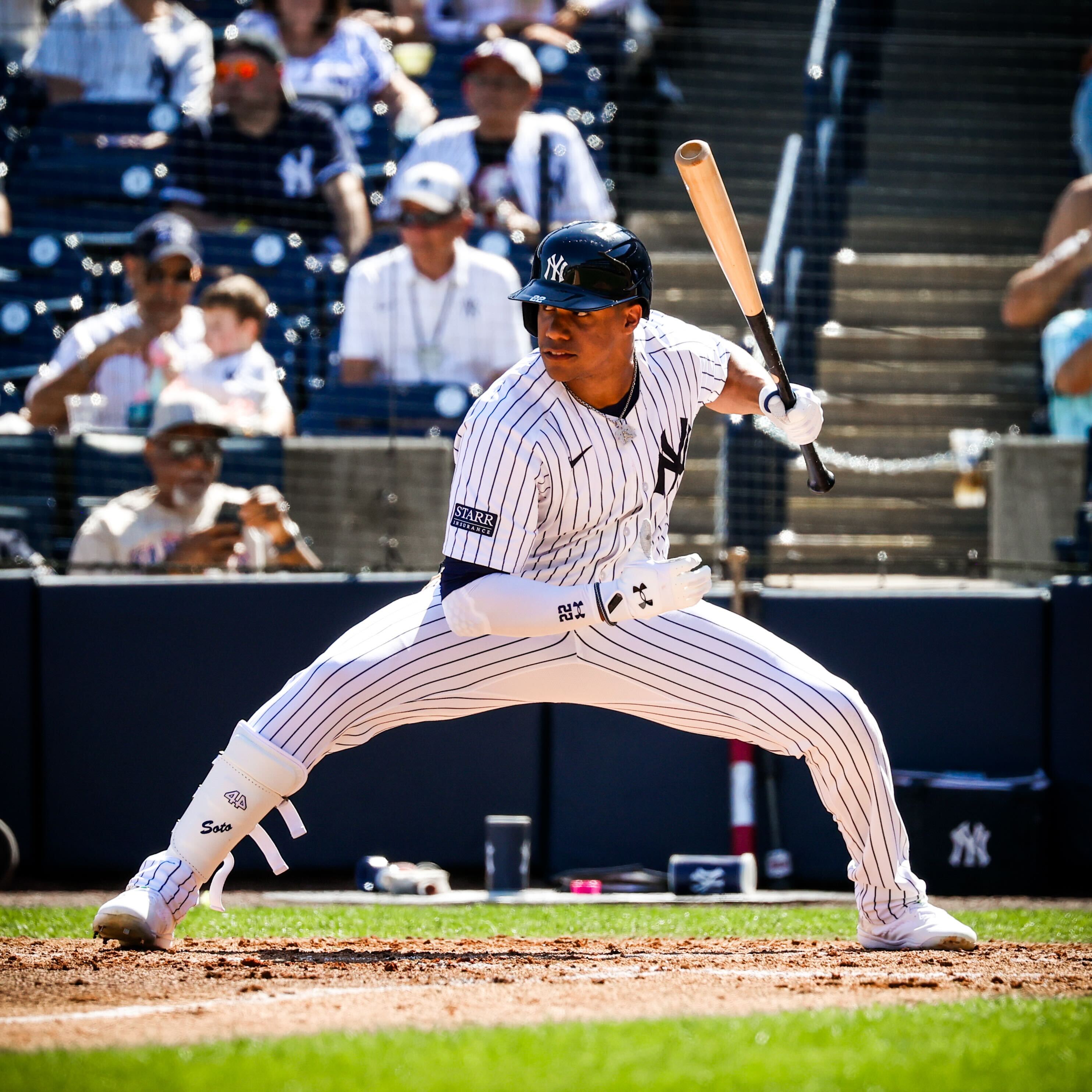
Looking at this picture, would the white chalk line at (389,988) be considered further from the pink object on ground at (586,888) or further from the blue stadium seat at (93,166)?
the blue stadium seat at (93,166)

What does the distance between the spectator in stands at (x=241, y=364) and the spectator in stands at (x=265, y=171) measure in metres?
0.54

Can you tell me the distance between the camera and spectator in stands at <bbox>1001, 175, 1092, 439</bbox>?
22.9 feet

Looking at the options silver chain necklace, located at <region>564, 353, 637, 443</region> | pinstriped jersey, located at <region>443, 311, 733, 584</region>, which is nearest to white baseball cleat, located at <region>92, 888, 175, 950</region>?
pinstriped jersey, located at <region>443, 311, 733, 584</region>

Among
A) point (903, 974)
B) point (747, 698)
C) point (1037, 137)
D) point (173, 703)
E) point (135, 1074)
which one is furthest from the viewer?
point (1037, 137)

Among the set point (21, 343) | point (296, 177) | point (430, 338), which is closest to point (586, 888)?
point (430, 338)

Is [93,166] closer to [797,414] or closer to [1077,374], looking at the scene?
[1077,374]

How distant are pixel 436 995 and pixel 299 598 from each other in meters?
3.18

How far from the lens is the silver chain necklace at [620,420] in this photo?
377 cm

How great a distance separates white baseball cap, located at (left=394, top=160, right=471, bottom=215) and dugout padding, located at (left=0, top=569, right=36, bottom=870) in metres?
2.54

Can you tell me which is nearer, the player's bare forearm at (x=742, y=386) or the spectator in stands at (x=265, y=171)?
the player's bare forearm at (x=742, y=386)

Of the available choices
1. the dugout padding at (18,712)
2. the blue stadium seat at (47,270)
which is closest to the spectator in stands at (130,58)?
the blue stadium seat at (47,270)

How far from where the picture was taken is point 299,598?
6.25m

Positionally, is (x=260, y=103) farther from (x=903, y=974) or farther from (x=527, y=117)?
(x=903, y=974)

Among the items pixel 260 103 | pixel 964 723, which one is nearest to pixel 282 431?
pixel 260 103
